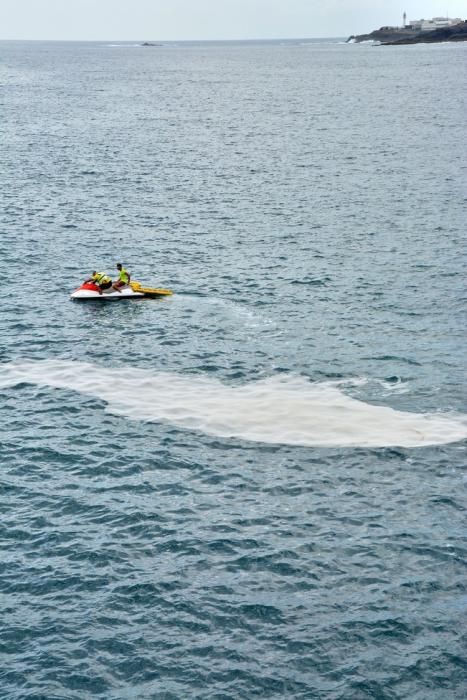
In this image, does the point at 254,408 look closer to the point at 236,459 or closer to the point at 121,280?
the point at 236,459

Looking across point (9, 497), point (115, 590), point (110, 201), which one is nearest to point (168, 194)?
point (110, 201)

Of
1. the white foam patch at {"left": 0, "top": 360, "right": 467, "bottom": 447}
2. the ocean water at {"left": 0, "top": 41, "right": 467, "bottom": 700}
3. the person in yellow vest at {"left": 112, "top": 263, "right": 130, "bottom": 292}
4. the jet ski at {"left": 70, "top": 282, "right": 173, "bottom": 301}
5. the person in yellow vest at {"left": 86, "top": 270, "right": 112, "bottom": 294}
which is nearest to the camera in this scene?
the ocean water at {"left": 0, "top": 41, "right": 467, "bottom": 700}

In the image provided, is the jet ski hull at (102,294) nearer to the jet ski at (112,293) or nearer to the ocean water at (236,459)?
the jet ski at (112,293)

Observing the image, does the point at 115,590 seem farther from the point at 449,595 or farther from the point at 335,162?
the point at 335,162

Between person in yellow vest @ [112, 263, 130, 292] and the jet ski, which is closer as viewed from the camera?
the jet ski

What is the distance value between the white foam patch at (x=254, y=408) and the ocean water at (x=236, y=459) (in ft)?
0.62

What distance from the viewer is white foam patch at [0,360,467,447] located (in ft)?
182

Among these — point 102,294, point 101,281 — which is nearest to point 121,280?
point 101,281

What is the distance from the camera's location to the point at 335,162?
147m

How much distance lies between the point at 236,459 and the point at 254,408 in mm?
6489

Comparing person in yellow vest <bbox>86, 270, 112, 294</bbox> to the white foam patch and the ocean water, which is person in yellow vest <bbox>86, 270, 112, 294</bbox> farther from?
the white foam patch

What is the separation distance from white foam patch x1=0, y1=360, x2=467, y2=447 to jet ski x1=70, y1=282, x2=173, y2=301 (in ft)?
44.2

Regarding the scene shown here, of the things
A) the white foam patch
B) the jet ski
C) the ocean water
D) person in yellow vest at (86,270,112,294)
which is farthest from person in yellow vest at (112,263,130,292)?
the white foam patch

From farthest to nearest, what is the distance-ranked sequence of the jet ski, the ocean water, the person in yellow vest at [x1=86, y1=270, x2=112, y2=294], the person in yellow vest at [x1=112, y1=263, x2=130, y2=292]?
the person in yellow vest at [x1=112, y1=263, x2=130, y2=292]
the jet ski
the person in yellow vest at [x1=86, y1=270, x2=112, y2=294]
the ocean water
